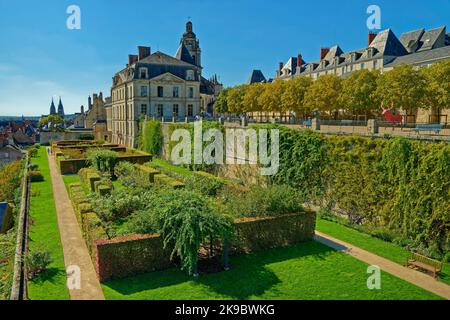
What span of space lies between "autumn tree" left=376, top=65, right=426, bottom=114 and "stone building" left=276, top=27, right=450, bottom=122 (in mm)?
7706

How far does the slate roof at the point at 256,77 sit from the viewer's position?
70.7 m

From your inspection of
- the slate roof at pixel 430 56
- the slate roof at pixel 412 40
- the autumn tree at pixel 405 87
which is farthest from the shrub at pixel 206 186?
the slate roof at pixel 412 40

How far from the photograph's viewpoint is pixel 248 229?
39.7 ft

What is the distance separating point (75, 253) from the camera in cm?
1180

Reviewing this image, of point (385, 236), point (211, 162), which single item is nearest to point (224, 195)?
point (385, 236)

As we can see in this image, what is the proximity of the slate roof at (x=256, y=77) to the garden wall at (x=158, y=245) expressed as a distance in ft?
198

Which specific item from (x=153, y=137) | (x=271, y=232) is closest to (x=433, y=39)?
(x=153, y=137)

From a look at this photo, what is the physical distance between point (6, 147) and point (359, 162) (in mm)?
52490

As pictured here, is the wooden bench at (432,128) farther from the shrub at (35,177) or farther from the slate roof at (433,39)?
the slate roof at (433,39)

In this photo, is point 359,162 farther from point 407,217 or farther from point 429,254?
point 429,254

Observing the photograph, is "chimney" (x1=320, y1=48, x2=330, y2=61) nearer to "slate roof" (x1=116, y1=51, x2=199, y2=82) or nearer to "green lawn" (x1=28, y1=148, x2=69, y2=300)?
"slate roof" (x1=116, y1=51, x2=199, y2=82)

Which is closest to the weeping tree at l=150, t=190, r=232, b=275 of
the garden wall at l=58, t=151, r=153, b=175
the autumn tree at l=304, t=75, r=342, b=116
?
the garden wall at l=58, t=151, r=153, b=175

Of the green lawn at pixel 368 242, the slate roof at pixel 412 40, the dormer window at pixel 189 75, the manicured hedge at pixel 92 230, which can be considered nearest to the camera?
the manicured hedge at pixel 92 230

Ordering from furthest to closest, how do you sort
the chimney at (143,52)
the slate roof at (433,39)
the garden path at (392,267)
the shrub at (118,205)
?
the chimney at (143,52) → the slate roof at (433,39) → the shrub at (118,205) → the garden path at (392,267)
